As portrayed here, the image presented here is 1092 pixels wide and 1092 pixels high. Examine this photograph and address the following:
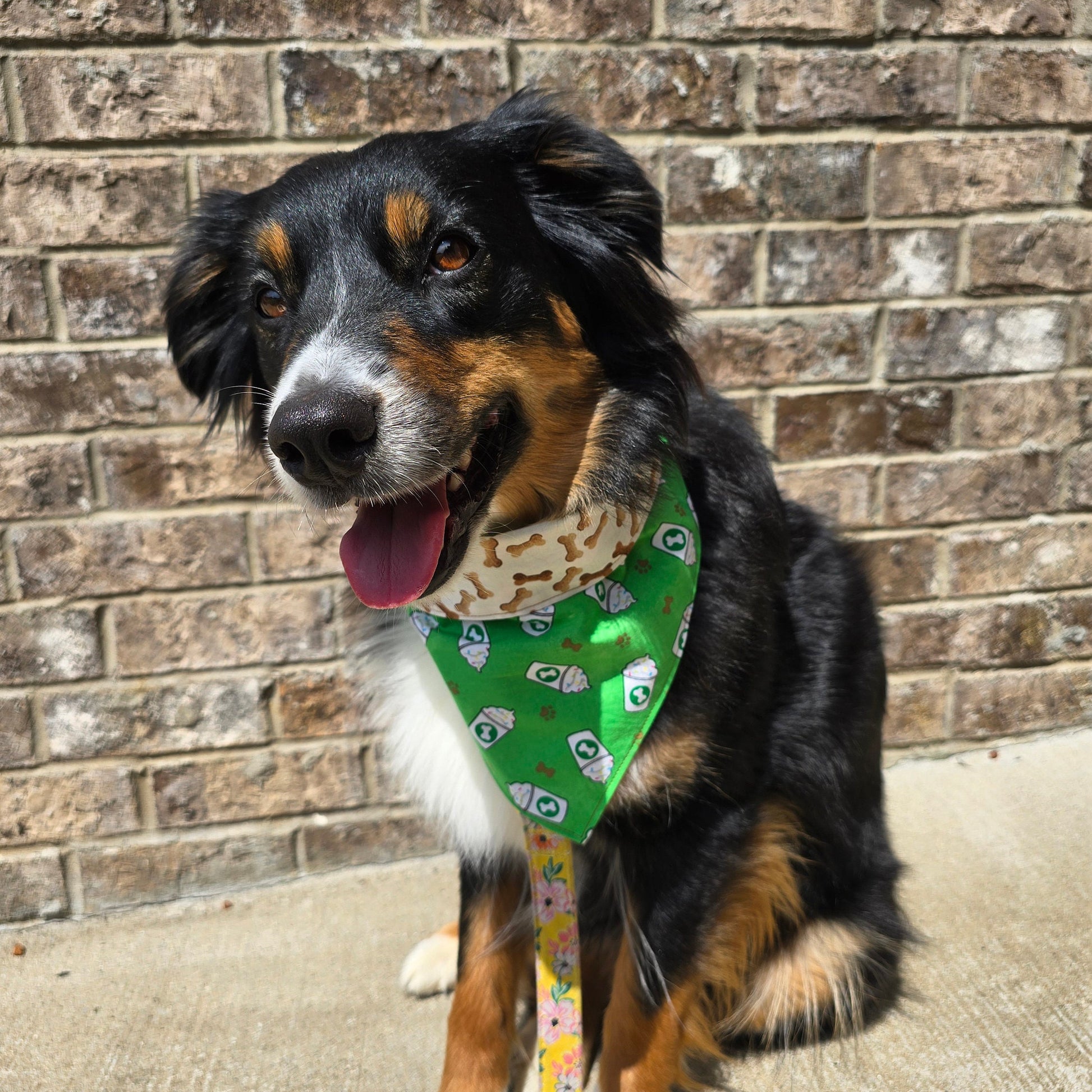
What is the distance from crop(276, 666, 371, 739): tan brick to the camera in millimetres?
2232

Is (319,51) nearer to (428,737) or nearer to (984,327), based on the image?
(428,737)

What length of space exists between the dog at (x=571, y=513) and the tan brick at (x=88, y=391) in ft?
0.62

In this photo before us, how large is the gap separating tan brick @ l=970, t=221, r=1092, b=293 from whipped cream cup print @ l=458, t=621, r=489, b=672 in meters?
1.60

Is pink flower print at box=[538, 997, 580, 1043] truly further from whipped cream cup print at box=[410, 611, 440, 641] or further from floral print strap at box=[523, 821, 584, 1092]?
whipped cream cup print at box=[410, 611, 440, 641]

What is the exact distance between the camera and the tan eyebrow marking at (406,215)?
54.9 inches

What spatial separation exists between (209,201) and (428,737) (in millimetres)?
1146

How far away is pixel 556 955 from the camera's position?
5.29 feet

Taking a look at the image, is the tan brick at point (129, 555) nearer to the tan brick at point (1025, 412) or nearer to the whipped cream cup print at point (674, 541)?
the whipped cream cup print at point (674, 541)

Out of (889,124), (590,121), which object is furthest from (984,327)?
(590,121)

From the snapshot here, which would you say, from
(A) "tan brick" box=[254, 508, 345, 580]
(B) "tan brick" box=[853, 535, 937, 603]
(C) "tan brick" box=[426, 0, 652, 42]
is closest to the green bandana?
(A) "tan brick" box=[254, 508, 345, 580]

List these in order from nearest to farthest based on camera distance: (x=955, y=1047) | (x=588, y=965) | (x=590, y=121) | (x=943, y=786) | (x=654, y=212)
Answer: (x=654, y=212) < (x=955, y=1047) < (x=588, y=965) < (x=590, y=121) < (x=943, y=786)

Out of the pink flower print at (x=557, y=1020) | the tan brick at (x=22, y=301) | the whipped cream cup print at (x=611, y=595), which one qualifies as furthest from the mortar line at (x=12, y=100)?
the pink flower print at (x=557, y=1020)

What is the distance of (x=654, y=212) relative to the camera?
1.58 meters

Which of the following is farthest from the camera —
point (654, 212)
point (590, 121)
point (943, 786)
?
point (943, 786)
